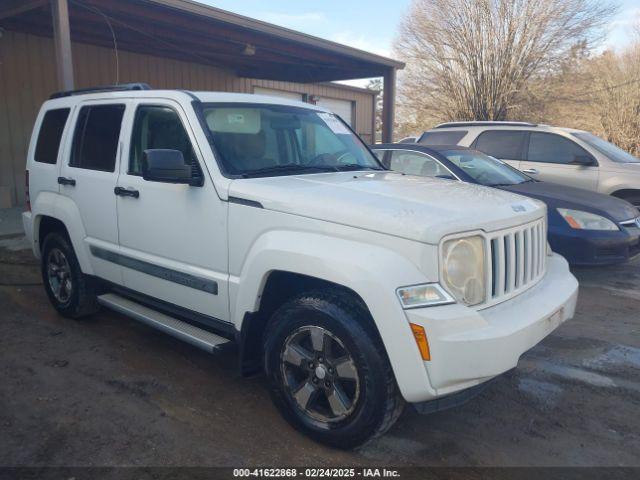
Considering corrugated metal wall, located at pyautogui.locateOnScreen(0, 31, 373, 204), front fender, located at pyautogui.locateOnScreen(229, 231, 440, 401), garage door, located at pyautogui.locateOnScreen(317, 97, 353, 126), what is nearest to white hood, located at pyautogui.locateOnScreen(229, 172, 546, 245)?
front fender, located at pyautogui.locateOnScreen(229, 231, 440, 401)

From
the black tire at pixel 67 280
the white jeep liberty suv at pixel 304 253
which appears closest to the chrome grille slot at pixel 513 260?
the white jeep liberty suv at pixel 304 253

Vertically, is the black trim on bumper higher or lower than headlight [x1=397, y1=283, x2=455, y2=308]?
lower

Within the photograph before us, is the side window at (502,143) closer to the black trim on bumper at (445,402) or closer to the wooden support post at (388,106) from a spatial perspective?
the wooden support post at (388,106)

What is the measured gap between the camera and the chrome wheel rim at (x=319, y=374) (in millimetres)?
2814

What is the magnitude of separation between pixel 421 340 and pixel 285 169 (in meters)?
1.64

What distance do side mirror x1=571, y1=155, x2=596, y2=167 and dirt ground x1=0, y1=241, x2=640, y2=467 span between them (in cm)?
386

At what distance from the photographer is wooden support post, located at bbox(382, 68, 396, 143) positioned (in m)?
13.2

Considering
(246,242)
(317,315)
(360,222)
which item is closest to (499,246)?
(360,222)

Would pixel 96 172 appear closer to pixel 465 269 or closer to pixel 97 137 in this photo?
pixel 97 137

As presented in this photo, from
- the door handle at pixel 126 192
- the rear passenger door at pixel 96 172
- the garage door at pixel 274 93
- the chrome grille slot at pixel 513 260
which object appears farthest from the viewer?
the garage door at pixel 274 93

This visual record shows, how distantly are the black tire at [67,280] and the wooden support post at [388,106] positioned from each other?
30.9 ft

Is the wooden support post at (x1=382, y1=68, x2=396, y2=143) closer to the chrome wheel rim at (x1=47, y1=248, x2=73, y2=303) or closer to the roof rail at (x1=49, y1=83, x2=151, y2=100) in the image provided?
the roof rail at (x1=49, y1=83, x2=151, y2=100)

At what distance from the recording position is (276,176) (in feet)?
11.4

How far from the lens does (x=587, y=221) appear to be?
5.86 meters
